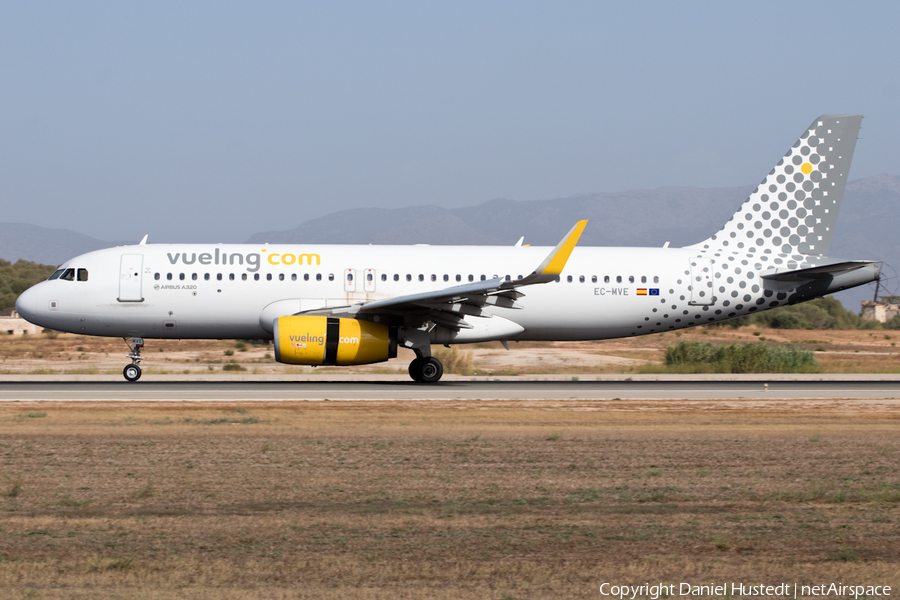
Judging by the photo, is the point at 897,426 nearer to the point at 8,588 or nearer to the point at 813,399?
the point at 813,399

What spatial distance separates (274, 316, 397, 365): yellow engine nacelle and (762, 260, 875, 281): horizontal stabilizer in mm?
10657

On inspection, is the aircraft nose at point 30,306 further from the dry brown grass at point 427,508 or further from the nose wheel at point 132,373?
the dry brown grass at point 427,508

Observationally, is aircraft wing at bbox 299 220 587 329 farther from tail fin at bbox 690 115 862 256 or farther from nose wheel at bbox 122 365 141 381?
tail fin at bbox 690 115 862 256

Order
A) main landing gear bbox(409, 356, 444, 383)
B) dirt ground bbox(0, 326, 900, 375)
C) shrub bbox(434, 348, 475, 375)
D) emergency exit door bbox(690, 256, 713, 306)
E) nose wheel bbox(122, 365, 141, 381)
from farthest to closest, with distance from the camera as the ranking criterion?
dirt ground bbox(0, 326, 900, 375) → shrub bbox(434, 348, 475, 375) → emergency exit door bbox(690, 256, 713, 306) → main landing gear bbox(409, 356, 444, 383) → nose wheel bbox(122, 365, 141, 381)

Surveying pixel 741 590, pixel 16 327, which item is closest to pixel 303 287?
pixel 741 590

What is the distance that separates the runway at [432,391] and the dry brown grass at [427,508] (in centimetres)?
452

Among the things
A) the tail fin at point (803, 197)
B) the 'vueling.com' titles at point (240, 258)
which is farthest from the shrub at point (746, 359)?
the 'vueling.com' titles at point (240, 258)

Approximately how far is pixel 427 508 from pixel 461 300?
13.7 meters

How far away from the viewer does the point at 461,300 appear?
21938mm

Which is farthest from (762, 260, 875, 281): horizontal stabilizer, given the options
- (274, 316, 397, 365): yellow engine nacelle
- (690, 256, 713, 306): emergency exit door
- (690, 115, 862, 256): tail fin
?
(274, 316, 397, 365): yellow engine nacelle

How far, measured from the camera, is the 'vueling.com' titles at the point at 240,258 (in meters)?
23.2

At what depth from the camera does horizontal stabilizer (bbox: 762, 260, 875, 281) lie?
24.3 meters

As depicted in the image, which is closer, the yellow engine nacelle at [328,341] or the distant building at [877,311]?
the yellow engine nacelle at [328,341]

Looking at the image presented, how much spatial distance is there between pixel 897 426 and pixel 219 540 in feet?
40.5
